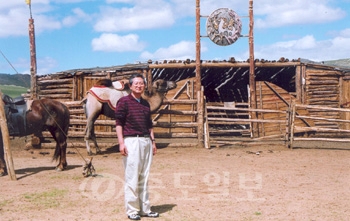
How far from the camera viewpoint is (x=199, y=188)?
7.45m

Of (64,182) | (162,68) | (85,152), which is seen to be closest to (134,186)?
(64,182)

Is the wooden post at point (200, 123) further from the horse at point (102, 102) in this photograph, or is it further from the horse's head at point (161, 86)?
the horse at point (102, 102)

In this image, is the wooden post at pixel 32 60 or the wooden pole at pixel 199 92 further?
the wooden post at pixel 32 60

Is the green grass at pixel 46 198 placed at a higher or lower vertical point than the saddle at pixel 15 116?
lower

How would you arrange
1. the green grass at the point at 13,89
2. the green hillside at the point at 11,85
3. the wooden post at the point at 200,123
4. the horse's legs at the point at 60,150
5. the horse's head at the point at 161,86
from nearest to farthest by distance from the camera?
the horse's legs at the point at 60,150, the horse's head at the point at 161,86, the wooden post at the point at 200,123, the green grass at the point at 13,89, the green hillside at the point at 11,85

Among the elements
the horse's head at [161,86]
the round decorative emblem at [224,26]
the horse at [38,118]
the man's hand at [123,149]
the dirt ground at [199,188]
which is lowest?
the dirt ground at [199,188]

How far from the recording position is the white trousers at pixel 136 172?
217 inches

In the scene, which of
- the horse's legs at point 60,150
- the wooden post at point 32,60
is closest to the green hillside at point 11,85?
the wooden post at point 32,60

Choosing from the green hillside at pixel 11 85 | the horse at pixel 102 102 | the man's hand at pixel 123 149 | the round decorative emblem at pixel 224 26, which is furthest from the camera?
the green hillside at pixel 11 85

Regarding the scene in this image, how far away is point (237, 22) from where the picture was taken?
15.6 meters

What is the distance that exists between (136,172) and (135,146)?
305mm

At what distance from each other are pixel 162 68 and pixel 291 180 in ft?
31.1

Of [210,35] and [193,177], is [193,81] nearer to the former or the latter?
[210,35]

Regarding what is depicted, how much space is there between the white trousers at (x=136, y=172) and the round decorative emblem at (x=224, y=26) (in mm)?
10316
